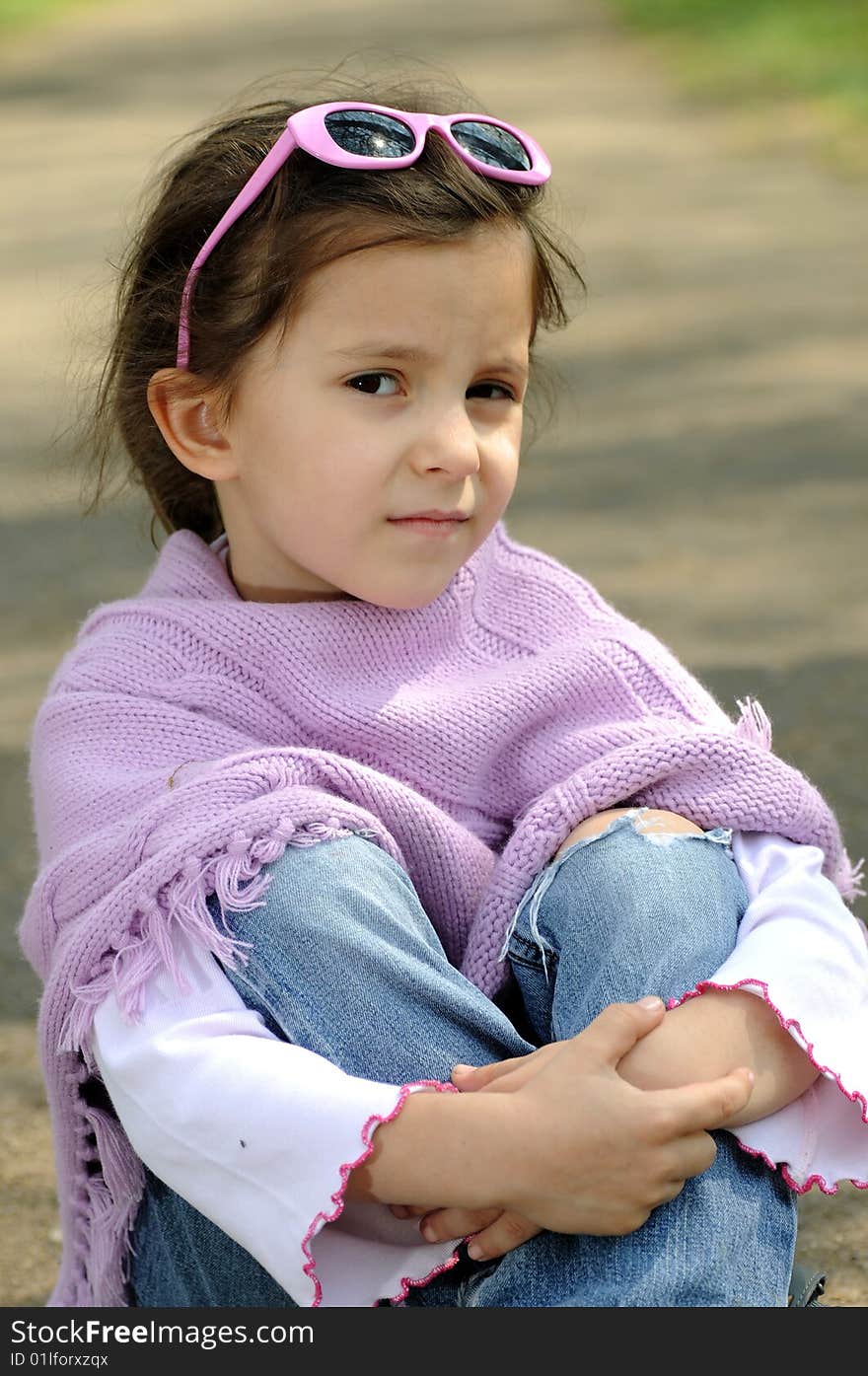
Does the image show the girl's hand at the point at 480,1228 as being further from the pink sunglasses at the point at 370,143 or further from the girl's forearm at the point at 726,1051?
the pink sunglasses at the point at 370,143

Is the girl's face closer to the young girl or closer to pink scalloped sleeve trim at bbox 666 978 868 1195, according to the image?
the young girl

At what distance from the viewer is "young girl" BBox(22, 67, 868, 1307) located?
1.52 m

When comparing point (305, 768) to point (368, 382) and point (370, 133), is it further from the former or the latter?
point (370, 133)

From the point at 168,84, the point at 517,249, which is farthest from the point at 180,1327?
the point at 168,84

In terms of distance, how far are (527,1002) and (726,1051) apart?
0.92 ft

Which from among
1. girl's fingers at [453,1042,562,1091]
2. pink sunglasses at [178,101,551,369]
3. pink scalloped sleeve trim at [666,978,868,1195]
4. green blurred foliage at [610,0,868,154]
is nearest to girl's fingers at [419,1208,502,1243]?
girl's fingers at [453,1042,562,1091]

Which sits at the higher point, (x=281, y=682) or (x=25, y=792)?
(x=281, y=682)

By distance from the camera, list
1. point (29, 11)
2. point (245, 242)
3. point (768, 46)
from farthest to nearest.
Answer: point (29, 11) < point (768, 46) < point (245, 242)

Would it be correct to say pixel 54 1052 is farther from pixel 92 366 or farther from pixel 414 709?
pixel 92 366

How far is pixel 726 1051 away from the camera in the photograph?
Answer: 5.18 feet

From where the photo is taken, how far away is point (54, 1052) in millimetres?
1730

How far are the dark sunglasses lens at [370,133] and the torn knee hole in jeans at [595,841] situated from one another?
27.4 inches

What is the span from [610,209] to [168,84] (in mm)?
4271

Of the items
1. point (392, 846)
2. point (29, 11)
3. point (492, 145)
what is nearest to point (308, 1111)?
point (392, 846)
